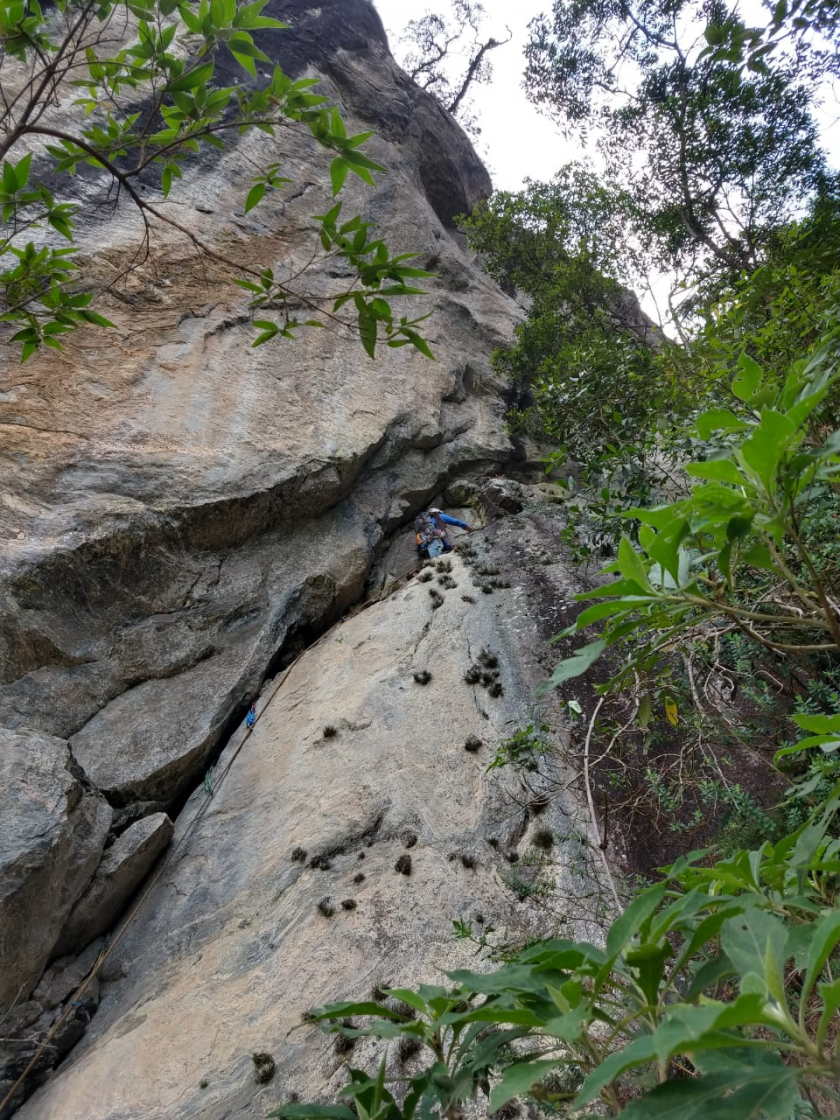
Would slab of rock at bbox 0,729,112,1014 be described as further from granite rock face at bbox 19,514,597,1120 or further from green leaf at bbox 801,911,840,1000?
green leaf at bbox 801,911,840,1000

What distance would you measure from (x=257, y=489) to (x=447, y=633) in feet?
8.96

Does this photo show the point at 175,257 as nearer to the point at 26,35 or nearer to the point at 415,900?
the point at 26,35

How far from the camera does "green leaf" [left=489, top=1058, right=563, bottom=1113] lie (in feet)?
2.84

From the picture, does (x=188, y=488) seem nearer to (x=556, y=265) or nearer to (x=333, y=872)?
(x=333, y=872)

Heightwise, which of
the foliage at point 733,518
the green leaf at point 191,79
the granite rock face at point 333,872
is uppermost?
the green leaf at point 191,79

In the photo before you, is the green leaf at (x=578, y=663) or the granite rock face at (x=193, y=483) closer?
the green leaf at (x=578, y=663)

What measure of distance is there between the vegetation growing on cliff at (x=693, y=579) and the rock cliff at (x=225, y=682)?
0.89 meters

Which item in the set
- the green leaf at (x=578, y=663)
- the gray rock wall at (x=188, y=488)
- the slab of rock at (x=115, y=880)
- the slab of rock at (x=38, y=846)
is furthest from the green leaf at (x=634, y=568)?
the slab of rock at (x=115, y=880)

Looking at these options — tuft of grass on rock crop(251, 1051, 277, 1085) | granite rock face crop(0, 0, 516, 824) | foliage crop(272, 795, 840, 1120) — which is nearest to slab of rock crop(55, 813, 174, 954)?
granite rock face crop(0, 0, 516, 824)

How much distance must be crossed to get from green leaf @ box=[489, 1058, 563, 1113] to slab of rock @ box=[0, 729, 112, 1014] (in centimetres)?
440

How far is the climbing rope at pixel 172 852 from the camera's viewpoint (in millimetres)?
4109

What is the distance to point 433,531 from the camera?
Result: 29.8 feet

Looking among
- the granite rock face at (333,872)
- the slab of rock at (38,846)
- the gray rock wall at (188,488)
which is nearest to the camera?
the granite rock face at (333,872)

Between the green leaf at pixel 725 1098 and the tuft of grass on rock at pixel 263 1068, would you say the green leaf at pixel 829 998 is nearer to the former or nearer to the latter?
the green leaf at pixel 725 1098
